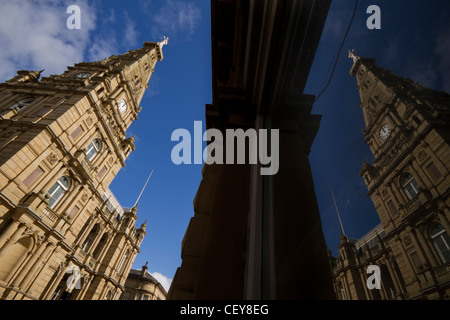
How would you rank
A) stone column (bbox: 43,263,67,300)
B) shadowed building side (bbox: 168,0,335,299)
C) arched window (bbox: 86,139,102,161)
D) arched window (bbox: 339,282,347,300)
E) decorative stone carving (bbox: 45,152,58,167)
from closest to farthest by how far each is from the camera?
shadowed building side (bbox: 168,0,335,299) < arched window (bbox: 339,282,347,300) < decorative stone carving (bbox: 45,152,58,167) < stone column (bbox: 43,263,67,300) < arched window (bbox: 86,139,102,161)

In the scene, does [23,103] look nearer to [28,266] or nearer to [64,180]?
[64,180]

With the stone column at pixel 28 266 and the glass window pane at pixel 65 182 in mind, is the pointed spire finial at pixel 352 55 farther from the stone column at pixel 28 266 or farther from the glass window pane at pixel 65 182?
the glass window pane at pixel 65 182

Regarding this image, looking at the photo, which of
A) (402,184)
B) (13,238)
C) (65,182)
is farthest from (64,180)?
(402,184)

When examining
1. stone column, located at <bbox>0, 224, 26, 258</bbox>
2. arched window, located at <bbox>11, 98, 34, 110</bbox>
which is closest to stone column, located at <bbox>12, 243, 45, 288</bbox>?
stone column, located at <bbox>0, 224, 26, 258</bbox>

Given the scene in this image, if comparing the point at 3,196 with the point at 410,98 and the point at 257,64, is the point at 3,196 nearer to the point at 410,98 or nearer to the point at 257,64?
the point at 257,64

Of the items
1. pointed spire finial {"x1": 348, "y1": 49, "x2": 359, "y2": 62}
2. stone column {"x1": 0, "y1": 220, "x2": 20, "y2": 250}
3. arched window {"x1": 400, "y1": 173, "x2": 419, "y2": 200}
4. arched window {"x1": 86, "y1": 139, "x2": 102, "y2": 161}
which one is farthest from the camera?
arched window {"x1": 86, "y1": 139, "x2": 102, "y2": 161}

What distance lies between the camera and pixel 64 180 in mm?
17828

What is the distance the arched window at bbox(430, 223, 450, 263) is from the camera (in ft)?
13.4

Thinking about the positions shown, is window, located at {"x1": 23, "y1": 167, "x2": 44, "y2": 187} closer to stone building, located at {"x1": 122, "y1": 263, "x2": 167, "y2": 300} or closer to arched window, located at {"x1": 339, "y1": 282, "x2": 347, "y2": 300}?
arched window, located at {"x1": 339, "y1": 282, "x2": 347, "y2": 300}
